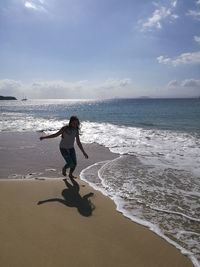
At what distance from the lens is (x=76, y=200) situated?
18.9 feet

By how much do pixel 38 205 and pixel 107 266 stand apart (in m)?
2.16

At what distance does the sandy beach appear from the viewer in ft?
11.9

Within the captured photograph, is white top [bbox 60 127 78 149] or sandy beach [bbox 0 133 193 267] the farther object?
white top [bbox 60 127 78 149]

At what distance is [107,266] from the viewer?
3.51 meters

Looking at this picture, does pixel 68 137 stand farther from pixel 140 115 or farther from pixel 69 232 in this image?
pixel 140 115

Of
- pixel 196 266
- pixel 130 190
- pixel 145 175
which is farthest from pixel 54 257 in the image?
pixel 145 175

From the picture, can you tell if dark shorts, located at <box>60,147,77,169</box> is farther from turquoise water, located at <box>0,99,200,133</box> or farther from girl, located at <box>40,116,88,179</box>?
turquoise water, located at <box>0,99,200,133</box>

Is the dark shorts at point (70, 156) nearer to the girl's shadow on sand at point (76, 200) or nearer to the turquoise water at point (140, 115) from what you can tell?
the girl's shadow on sand at point (76, 200)

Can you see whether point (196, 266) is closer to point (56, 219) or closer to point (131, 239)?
point (131, 239)

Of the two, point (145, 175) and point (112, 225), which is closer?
point (112, 225)

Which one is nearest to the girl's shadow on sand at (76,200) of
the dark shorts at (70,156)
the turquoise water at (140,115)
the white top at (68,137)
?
the dark shorts at (70,156)

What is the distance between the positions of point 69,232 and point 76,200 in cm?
151

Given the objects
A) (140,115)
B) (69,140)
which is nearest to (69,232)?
(69,140)

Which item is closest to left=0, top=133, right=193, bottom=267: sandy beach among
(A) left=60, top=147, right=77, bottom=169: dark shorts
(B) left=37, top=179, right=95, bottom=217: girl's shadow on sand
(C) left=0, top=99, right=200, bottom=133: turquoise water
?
(B) left=37, top=179, right=95, bottom=217: girl's shadow on sand
